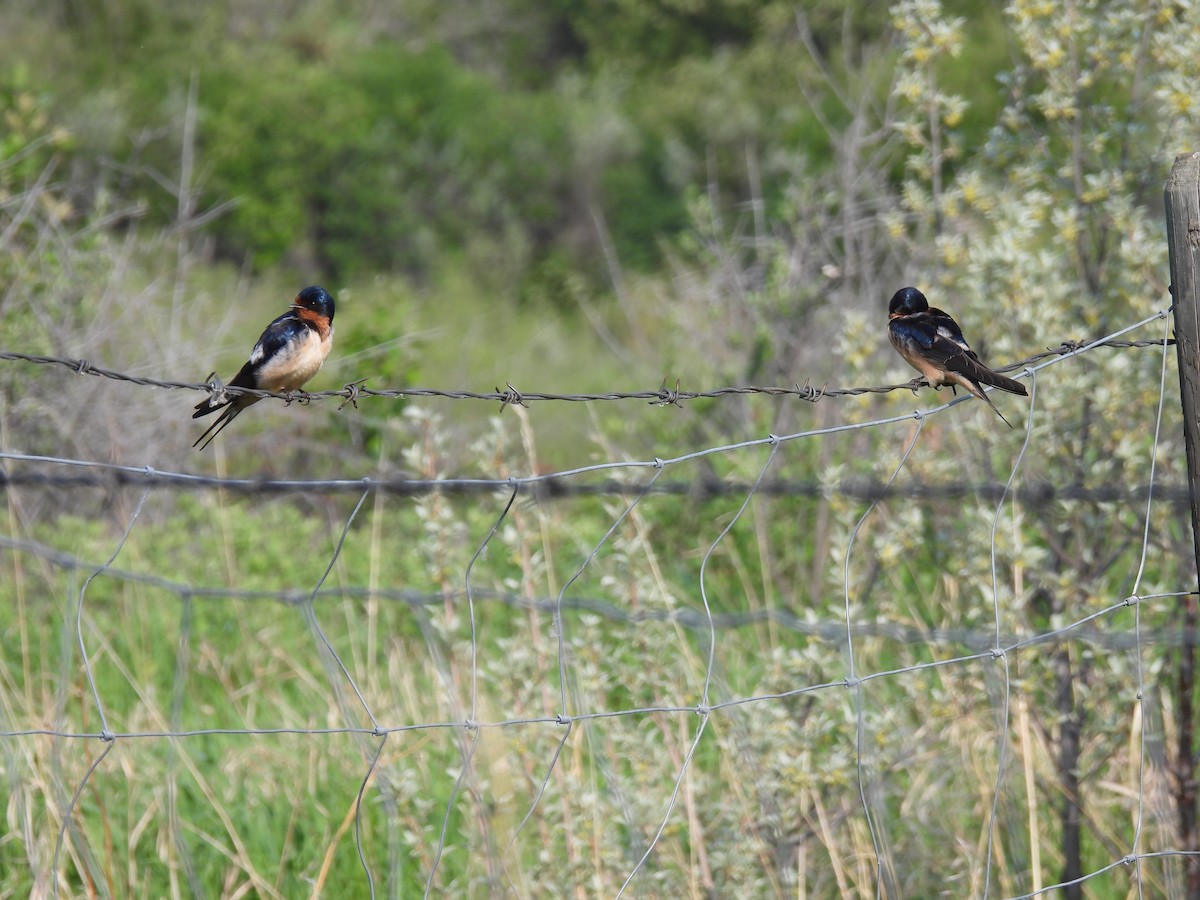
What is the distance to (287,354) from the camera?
323 cm

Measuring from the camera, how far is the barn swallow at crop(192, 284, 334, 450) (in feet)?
10.6

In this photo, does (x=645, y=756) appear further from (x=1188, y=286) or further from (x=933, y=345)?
(x=1188, y=286)

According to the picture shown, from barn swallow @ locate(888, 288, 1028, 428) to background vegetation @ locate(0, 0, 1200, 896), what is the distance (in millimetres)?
524

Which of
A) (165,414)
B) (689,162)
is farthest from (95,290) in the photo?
(689,162)

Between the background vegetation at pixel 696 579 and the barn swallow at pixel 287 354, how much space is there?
0.51 metres

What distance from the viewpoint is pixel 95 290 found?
6719mm

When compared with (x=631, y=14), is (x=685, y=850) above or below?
below

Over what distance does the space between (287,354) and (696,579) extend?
289cm

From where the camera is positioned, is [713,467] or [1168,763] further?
[713,467]

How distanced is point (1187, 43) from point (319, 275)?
47.5 ft

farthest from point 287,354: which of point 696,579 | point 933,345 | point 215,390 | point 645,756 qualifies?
point 696,579

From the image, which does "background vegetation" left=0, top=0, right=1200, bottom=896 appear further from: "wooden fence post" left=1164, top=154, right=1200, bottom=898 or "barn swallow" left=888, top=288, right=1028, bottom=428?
"wooden fence post" left=1164, top=154, right=1200, bottom=898

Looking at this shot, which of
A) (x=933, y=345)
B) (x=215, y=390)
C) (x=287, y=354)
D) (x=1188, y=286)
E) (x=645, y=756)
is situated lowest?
(x=645, y=756)

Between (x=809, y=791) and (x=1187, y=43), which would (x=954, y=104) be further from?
(x=809, y=791)
